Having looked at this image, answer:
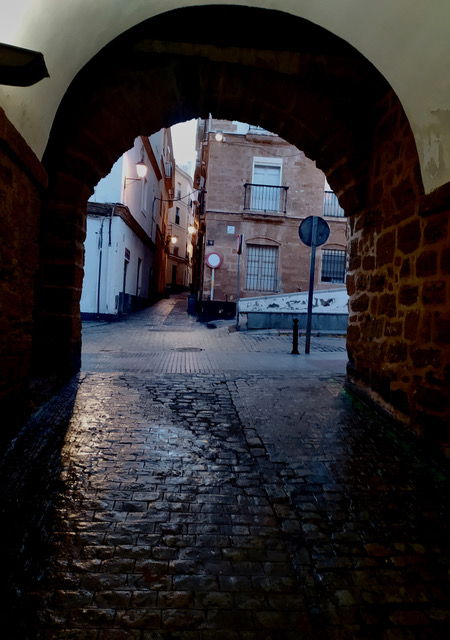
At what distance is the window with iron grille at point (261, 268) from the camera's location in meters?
17.7

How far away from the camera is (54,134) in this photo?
13.5ft

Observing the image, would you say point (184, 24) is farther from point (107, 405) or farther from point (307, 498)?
point (307, 498)

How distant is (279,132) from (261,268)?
12772 mm

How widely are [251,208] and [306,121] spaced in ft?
43.8

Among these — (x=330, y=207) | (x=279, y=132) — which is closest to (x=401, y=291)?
(x=279, y=132)

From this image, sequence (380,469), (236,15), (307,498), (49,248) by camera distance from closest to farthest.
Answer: (307,498) < (380,469) < (236,15) < (49,248)

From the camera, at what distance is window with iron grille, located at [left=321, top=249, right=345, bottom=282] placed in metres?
18.0

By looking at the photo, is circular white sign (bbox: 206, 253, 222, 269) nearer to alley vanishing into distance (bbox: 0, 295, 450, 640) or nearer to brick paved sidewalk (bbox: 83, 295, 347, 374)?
brick paved sidewalk (bbox: 83, 295, 347, 374)

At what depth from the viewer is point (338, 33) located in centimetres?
308

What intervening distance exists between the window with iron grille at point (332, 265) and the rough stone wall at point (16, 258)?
1609 centimetres

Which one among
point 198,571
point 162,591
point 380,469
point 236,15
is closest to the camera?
point 162,591

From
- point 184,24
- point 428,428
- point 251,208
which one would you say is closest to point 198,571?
point 428,428

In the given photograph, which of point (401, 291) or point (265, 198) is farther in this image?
point (265, 198)

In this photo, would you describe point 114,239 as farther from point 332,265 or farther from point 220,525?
point 220,525
